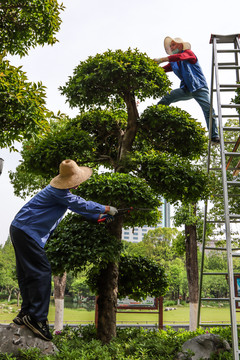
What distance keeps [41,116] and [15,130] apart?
19.6 inches

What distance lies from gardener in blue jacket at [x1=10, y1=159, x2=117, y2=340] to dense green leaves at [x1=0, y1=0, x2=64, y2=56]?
3632 millimetres

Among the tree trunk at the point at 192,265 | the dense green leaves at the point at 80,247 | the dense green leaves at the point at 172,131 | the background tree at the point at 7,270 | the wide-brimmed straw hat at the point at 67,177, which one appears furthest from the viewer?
the background tree at the point at 7,270

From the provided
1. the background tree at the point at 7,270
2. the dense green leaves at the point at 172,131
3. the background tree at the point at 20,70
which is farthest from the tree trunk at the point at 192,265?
the background tree at the point at 7,270

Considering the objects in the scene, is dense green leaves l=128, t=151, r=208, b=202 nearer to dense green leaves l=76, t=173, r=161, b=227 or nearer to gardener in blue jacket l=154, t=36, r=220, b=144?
dense green leaves l=76, t=173, r=161, b=227

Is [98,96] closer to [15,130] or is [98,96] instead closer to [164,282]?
[15,130]

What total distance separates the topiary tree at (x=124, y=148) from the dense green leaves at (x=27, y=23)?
4.27ft

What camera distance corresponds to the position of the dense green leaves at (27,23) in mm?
5965

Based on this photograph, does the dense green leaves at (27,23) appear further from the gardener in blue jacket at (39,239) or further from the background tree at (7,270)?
the background tree at (7,270)

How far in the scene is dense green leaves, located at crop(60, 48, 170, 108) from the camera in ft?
17.9

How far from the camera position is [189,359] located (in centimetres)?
460

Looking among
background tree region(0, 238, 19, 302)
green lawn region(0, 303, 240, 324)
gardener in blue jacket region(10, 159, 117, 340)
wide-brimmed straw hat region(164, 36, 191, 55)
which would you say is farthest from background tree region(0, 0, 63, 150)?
background tree region(0, 238, 19, 302)

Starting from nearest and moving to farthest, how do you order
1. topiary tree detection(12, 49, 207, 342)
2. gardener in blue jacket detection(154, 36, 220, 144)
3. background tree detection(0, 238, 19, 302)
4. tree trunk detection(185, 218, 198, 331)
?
topiary tree detection(12, 49, 207, 342) → gardener in blue jacket detection(154, 36, 220, 144) → tree trunk detection(185, 218, 198, 331) → background tree detection(0, 238, 19, 302)

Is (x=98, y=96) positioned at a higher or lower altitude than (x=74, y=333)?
higher

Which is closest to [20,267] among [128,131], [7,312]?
[128,131]
